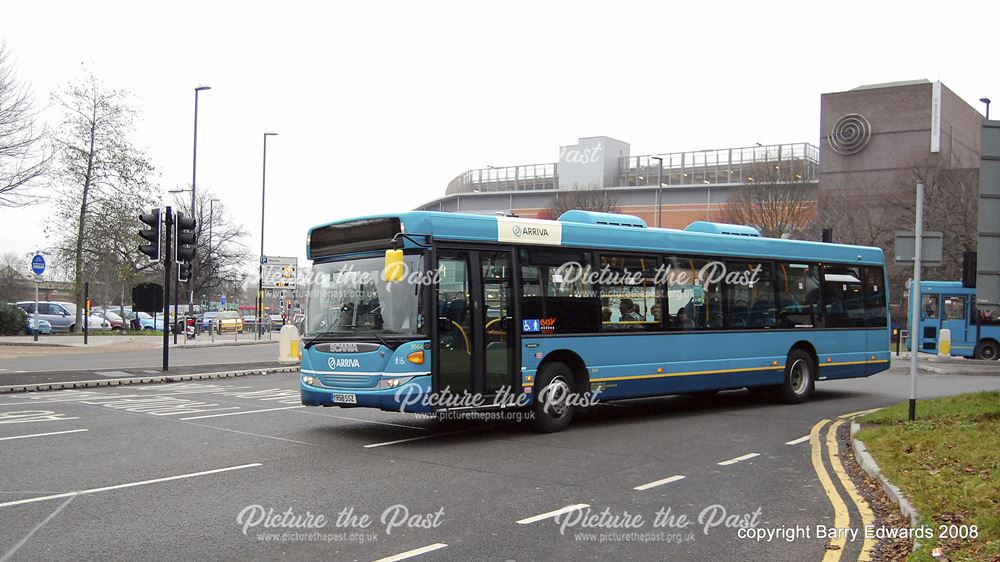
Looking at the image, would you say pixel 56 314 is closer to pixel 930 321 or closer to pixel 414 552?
pixel 930 321

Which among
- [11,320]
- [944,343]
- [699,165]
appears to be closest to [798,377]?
[944,343]

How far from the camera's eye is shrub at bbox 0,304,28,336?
4238cm

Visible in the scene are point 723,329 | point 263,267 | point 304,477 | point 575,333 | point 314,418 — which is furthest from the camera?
point 263,267

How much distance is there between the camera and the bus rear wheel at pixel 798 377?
653 inches

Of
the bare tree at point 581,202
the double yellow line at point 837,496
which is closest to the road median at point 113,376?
the double yellow line at point 837,496

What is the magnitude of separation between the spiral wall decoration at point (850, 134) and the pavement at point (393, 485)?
55.9 meters

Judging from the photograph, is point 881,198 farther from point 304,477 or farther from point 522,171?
point 304,477

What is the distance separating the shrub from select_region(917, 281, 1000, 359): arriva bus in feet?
135

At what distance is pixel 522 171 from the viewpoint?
86.6 metres

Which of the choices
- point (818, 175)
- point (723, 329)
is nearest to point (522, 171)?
point (818, 175)

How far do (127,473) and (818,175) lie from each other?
63.9 meters

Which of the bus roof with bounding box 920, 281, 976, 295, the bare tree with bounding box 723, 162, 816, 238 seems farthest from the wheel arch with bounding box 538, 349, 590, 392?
the bare tree with bounding box 723, 162, 816, 238

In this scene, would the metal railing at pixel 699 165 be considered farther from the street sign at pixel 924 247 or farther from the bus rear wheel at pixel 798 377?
the street sign at pixel 924 247

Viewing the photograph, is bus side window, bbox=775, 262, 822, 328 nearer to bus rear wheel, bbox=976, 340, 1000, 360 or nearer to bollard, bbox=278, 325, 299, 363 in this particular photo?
bollard, bbox=278, 325, 299, 363
